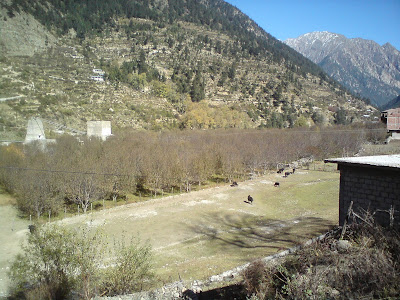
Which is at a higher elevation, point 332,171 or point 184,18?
point 184,18

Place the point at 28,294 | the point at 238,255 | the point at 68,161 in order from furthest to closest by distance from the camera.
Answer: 1. the point at 68,161
2. the point at 238,255
3. the point at 28,294

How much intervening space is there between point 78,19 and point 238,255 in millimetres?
100035

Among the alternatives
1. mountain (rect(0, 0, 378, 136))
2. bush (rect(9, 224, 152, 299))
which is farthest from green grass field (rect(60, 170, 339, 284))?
mountain (rect(0, 0, 378, 136))

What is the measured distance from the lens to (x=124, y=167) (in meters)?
31.8

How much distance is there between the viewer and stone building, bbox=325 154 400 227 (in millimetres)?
9406

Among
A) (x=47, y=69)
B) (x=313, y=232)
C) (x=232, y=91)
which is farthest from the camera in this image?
(x=232, y=91)

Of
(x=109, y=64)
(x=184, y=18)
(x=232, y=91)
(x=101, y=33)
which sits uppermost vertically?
(x=184, y=18)

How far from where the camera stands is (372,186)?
32.8 ft

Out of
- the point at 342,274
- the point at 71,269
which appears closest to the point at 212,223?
the point at 71,269

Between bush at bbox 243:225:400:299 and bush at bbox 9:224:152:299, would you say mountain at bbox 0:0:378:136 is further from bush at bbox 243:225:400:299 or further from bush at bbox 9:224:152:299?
bush at bbox 243:225:400:299

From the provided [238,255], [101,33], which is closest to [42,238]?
[238,255]

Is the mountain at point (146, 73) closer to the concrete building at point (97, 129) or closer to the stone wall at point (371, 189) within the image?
the concrete building at point (97, 129)

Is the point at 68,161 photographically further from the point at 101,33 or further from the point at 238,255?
the point at 101,33

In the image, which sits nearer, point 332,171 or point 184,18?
point 332,171
